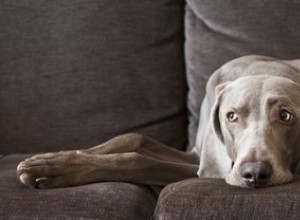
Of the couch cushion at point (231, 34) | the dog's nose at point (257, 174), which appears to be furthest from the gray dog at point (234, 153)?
the couch cushion at point (231, 34)

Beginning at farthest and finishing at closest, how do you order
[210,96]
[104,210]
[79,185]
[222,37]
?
1. [222,37]
2. [210,96]
3. [79,185]
4. [104,210]

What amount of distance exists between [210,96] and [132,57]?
1.27 ft

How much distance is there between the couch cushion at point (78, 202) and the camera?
5.47 ft

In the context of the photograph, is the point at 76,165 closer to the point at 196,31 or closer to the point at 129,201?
the point at 129,201

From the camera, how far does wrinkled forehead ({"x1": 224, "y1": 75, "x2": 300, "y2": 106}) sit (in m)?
1.89

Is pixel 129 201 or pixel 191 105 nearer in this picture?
pixel 129 201

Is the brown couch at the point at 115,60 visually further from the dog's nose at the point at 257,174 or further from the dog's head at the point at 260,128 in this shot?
the dog's nose at the point at 257,174

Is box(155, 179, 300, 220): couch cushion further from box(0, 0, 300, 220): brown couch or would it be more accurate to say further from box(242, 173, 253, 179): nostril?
box(0, 0, 300, 220): brown couch

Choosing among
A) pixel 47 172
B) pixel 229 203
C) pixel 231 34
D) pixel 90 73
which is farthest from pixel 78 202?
pixel 231 34

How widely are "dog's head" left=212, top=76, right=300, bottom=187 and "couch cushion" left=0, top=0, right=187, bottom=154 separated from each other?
1.81 feet

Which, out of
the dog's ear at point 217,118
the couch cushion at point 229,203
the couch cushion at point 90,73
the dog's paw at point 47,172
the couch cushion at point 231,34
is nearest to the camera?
the couch cushion at point 229,203

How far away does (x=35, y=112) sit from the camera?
2.61 m

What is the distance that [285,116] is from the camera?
186cm

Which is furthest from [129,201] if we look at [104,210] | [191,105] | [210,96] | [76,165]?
[191,105]
